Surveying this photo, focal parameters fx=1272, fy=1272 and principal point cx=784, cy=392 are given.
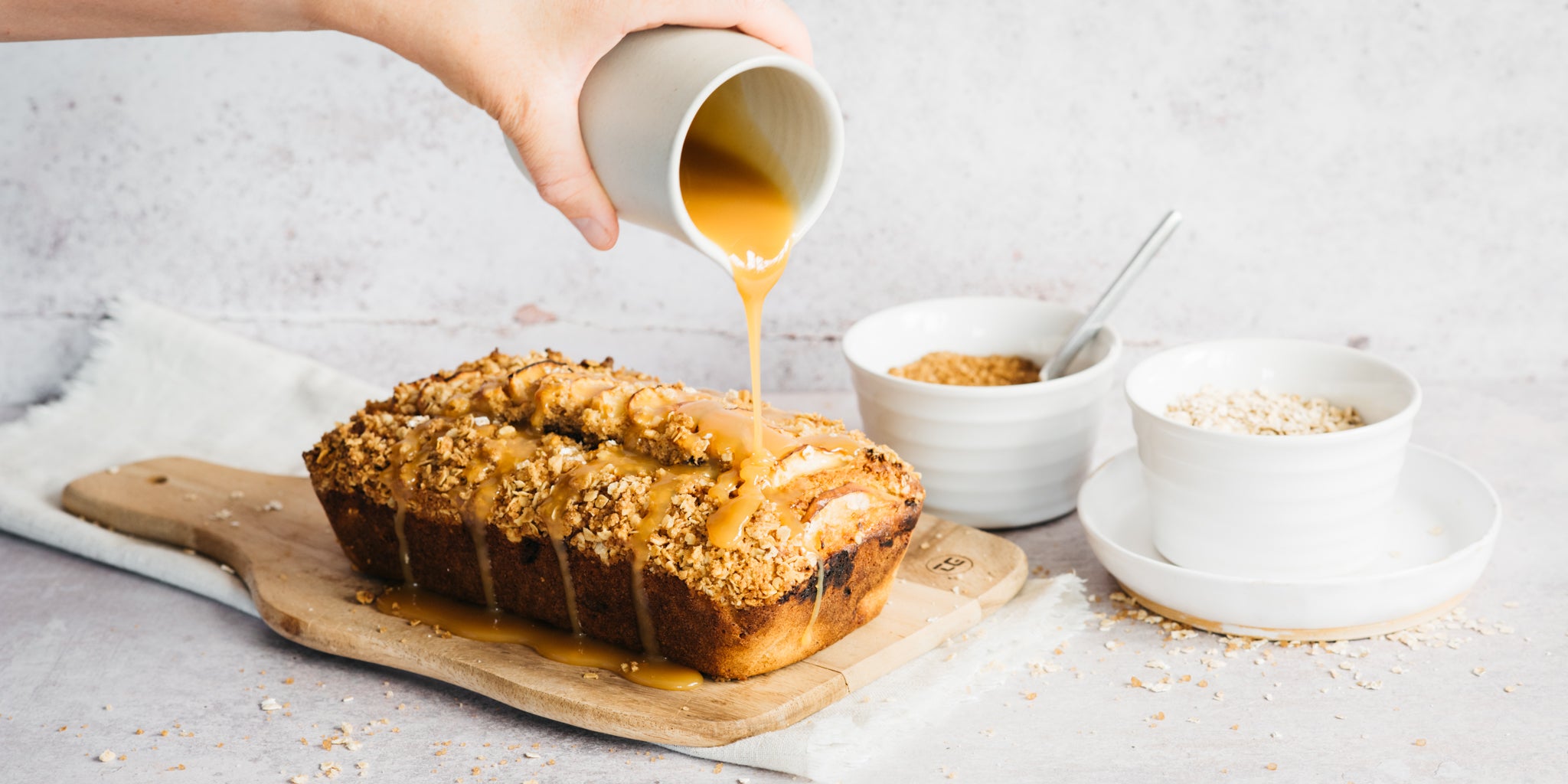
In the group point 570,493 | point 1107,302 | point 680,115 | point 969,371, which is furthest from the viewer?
point 969,371

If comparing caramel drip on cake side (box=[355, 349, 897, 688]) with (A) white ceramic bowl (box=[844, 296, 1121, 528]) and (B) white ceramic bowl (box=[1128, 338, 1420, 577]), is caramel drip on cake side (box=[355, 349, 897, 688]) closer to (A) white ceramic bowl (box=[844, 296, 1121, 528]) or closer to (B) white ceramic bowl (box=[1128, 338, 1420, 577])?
(A) white ceramic bowl (box=[844, 296, 1121, 528])

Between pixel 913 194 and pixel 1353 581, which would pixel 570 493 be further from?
pixel 913 194

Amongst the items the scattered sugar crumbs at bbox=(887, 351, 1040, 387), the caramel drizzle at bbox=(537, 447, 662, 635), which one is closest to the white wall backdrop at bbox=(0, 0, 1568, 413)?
the scattered sugar crumbs at bbox=(887, 351, 1040, 387)

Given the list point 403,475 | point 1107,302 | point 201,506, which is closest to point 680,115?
point 403,475

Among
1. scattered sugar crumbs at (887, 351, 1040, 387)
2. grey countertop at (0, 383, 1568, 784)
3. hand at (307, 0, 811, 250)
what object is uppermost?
hand at (307, 0, 811, 250)

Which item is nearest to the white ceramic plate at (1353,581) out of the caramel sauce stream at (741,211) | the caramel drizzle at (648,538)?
the caramel sauce stream at (741,211)

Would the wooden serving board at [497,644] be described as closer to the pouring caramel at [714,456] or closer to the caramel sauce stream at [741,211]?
the pouring caramel at [714,456]
